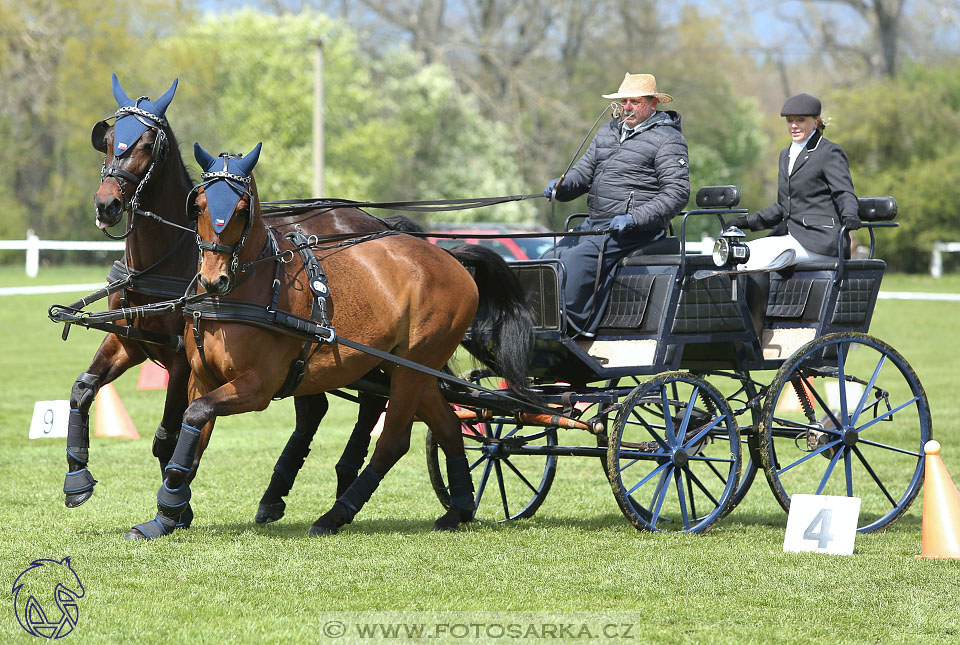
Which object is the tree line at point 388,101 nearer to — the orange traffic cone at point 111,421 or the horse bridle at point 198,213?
the orange traffic cone at point 111,421

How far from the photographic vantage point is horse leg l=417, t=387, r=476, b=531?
6.42 metres

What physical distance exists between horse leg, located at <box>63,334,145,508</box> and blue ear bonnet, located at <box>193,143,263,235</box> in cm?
122

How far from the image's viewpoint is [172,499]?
18.1 ft

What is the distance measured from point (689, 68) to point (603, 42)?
3.55m

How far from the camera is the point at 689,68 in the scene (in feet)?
146

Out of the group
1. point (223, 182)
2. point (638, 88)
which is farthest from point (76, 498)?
point (638, 88)

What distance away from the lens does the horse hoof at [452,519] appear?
21.0 ft

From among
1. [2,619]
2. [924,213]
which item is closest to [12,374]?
[2,619]

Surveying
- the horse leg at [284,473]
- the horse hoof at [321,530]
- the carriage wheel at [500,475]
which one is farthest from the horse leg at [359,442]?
the horse hoof at [321,530]

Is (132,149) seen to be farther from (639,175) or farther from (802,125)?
(802,125)

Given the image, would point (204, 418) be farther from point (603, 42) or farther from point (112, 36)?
point (603, 42)

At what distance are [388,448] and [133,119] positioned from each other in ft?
6.71

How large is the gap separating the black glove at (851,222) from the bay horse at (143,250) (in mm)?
2977

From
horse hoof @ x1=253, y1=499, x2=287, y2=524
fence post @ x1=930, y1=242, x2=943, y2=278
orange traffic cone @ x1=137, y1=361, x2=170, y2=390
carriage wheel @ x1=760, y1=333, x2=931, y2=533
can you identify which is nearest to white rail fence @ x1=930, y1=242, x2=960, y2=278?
fence post @ x1=930, y1=242, x2=943, y2=278
